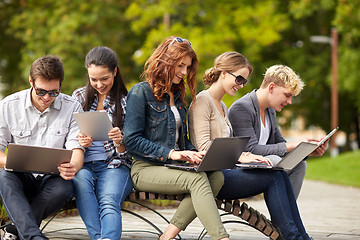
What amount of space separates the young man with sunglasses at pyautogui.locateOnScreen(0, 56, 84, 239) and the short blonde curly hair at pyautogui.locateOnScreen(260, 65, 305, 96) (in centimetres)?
164

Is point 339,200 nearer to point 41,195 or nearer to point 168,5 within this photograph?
point 41,195

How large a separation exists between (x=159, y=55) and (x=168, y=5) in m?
16.0

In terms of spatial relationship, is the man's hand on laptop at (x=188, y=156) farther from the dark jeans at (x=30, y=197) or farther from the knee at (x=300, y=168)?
the knee at (x=300, y=168)

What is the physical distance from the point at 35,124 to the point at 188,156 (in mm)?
1154

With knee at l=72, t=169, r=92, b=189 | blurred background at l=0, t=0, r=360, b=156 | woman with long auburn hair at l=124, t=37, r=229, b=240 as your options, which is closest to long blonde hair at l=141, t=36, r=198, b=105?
woman with long auburn hair at l=124, t=37, r=229, b=240

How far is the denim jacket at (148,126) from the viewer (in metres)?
4.40

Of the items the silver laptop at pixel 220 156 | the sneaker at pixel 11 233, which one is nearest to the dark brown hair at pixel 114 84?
the silver laptop at pixel 220 156

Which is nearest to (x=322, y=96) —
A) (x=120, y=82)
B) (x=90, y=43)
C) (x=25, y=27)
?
(x=90, y=43)

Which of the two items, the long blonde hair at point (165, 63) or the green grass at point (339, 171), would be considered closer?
the long blonde hair at point (165, 63)

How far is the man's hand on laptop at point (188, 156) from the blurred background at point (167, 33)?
13643mm

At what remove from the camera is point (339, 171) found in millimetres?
14555

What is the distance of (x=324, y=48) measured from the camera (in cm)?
2575

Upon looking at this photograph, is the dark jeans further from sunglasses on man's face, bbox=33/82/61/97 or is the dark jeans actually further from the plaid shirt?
sunglasses on man's face, bbox=33/82/61/97

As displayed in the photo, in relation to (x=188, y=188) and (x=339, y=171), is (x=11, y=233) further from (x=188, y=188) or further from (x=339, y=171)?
(x=339, y=171)
